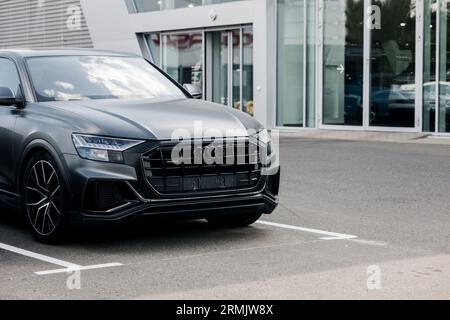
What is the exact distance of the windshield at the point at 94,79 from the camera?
7.59 meters

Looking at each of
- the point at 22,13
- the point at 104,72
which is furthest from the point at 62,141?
the point at 22,13

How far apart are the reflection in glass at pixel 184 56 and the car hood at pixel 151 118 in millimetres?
17888

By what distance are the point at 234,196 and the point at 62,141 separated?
58.4 inches

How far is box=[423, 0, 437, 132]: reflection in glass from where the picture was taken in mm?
18812

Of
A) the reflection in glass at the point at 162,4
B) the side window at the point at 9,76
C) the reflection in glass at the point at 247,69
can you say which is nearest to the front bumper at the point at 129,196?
the side window at the point at 9,76

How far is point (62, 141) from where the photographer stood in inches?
265

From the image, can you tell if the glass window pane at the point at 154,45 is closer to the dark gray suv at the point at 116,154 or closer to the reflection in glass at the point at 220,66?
the reflection in glass at the point at 220,66

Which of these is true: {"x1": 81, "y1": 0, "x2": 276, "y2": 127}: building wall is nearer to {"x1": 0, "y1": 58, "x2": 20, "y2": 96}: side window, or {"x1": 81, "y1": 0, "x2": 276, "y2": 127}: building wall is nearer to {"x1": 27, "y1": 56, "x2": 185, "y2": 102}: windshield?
{"x1": 27, "y1": 56, "x2": 185, "y2": 102}: windshield

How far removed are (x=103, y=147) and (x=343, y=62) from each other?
1517 cm

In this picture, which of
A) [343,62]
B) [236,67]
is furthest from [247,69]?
[343,62]

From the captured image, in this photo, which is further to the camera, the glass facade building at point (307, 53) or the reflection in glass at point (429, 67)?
the glass facade building at point (307, 53)

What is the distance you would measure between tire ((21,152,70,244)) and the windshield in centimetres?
79

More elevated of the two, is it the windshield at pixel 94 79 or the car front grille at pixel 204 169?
the windshield at pixel 94 79

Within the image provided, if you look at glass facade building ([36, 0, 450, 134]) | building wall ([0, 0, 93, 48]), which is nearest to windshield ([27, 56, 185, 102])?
glass facade building ([36, 0, 450, 134])
